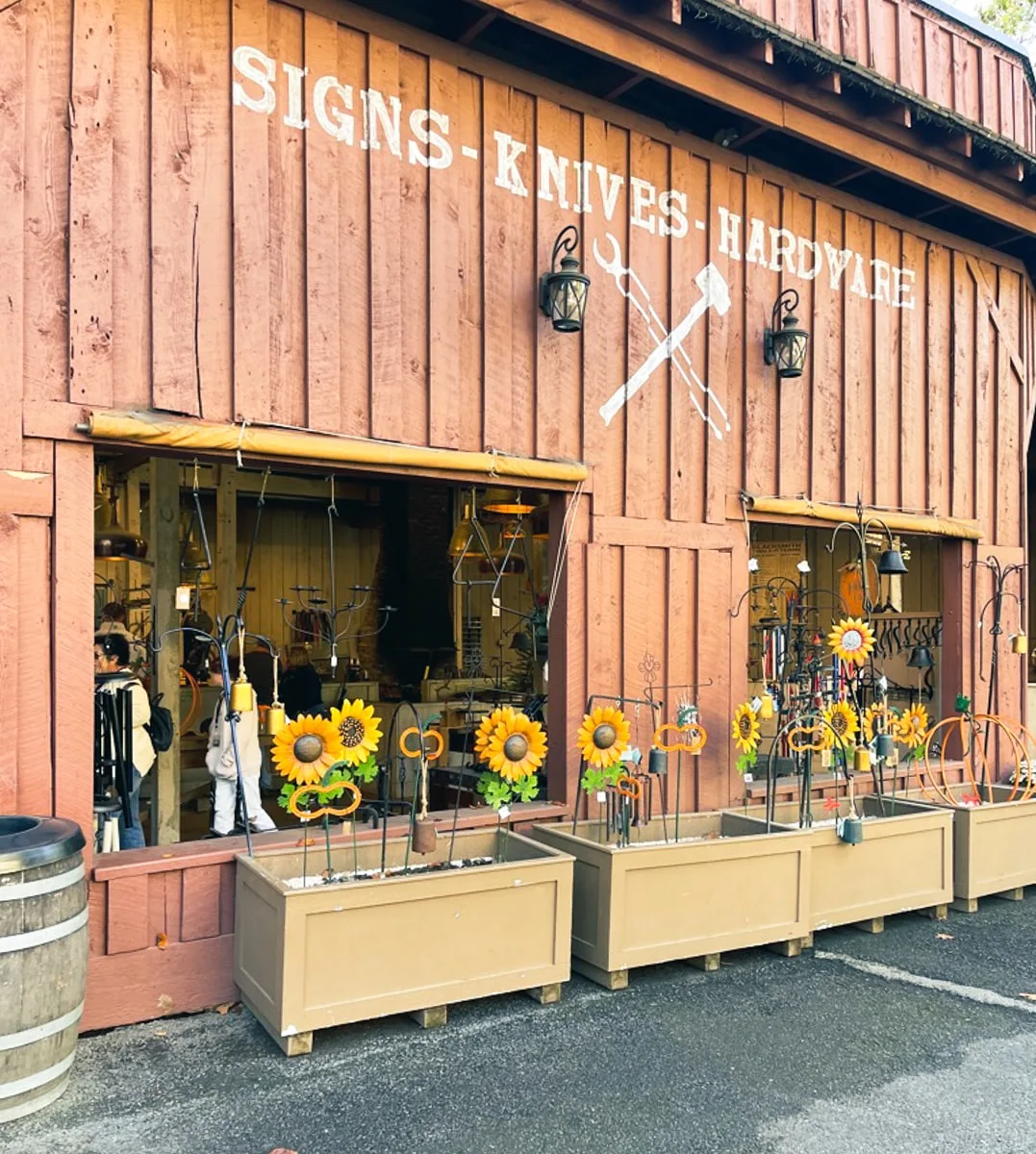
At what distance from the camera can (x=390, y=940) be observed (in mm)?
3873

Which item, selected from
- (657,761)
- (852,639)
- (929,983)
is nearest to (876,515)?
(852,639)

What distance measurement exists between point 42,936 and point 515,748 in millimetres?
1995

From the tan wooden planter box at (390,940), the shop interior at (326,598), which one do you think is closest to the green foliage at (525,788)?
the tan wooden planter box at (390,940)

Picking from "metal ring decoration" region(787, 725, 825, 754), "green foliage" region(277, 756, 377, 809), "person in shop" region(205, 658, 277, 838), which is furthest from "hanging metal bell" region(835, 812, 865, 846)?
"person in shop" region(205, 658, 277, 838)

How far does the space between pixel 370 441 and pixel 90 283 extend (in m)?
1.36

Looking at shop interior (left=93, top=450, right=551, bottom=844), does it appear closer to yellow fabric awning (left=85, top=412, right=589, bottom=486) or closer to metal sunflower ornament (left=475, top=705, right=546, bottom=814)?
yellow fabric awning (left=85, top=412, right=589, bottom=486)

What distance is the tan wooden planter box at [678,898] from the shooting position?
174 inches

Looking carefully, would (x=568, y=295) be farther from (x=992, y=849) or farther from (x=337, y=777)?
(x=992, y=849)

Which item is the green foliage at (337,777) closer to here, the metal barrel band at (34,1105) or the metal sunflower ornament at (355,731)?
the metal sunflower ornament at (355,731)

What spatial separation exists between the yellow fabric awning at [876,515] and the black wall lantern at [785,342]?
0.82m

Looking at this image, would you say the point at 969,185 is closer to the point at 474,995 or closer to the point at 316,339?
the point at 316,339

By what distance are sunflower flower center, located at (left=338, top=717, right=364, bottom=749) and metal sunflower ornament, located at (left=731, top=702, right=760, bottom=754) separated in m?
2.32

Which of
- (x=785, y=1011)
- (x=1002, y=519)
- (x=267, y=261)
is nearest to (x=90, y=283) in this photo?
(x=267, y=261)

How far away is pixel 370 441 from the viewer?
4.62 metres
